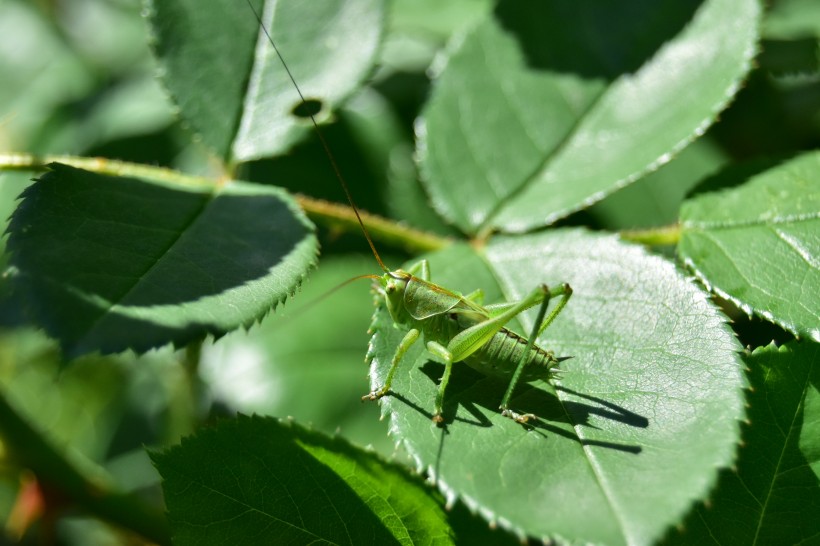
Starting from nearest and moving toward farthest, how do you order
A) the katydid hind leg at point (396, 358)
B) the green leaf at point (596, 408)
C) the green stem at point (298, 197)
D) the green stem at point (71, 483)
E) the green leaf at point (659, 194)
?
the green leaf at point (596, 408), the katydid hind leg at point (396, 358), the green stem at point (298, 197), the green stem at point (71, 483), the green leaf at point (659, 194)

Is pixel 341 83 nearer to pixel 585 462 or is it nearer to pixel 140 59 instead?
pixel 585 462

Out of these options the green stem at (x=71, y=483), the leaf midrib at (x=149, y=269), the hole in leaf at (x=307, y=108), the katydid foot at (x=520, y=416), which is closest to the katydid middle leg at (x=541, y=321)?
the katydid foot at (x=520, y=416)

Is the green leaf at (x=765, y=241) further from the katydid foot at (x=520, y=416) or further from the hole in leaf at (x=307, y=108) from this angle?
the hole in leaf at (x=307, y=108)

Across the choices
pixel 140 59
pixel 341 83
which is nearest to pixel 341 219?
pixel 341 83

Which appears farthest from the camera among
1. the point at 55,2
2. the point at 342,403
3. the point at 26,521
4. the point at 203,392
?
the point at 55,2

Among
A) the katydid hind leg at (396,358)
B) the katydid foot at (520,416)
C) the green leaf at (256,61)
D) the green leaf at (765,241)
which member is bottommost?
the katydid hind leg at (396,358)

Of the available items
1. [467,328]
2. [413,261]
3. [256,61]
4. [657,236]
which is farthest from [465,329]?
[256,61]

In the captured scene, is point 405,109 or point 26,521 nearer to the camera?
Answer: point 26,521
